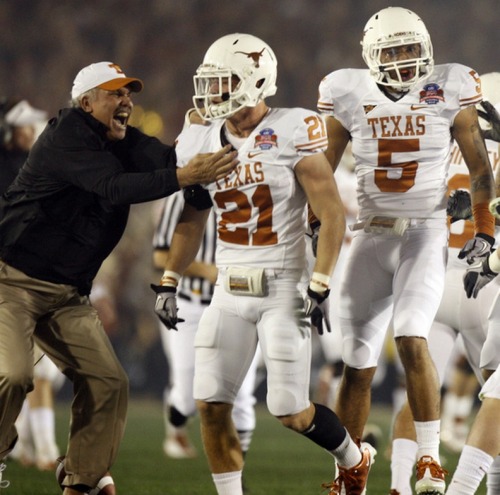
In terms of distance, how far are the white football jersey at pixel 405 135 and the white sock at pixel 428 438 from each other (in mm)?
781

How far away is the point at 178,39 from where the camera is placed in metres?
13.9

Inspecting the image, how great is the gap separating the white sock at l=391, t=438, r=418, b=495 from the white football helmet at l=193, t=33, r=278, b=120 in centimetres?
148

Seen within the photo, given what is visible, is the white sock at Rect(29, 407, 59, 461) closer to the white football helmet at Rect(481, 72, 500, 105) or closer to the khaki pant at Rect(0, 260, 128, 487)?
the khaki pant at Rect(0, 260, 128, 487)

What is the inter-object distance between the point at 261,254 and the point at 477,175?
2.94 feet

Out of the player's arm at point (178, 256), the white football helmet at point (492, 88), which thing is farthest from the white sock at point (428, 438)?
the white football helmet at point (492, 88)

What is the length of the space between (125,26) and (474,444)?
10798 millimetres

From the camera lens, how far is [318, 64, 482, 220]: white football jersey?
14.5 ft

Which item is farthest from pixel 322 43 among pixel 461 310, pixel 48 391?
pixel 461 310

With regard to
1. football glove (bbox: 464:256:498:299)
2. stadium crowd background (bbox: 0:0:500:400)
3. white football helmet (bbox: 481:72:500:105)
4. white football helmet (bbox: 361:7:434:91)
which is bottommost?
football glove (bbox: 464:256:498:299)

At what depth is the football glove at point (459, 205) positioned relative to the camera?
450cm

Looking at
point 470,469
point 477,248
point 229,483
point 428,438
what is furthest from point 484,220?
point 229,483

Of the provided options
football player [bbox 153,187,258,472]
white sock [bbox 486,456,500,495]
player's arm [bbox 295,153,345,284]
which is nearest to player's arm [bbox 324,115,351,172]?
player's arm [bbox 295,153,345,284]

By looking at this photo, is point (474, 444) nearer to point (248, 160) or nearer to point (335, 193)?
point (335, 193)

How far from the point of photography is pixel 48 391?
6391 mm
